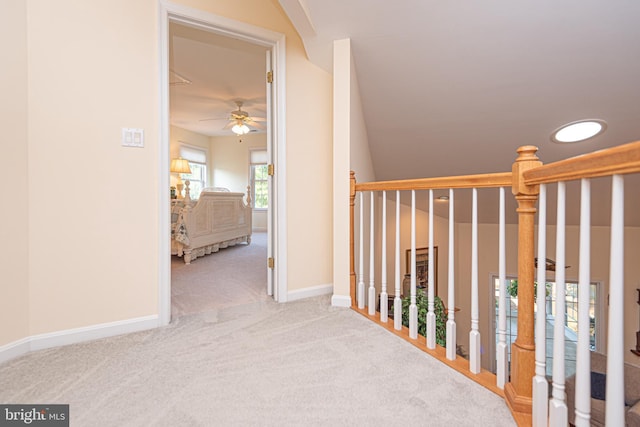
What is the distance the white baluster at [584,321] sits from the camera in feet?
2.89

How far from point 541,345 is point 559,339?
0.09 metres

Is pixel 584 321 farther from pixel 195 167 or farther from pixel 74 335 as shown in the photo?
pixel 195 167

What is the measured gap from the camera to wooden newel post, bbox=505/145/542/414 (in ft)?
3.93

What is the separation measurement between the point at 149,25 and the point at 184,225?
265 cm

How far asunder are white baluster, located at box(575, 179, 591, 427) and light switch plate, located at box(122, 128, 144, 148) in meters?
2.11

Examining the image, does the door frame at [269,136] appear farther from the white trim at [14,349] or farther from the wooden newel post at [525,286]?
the wooden newel post at [525,286]

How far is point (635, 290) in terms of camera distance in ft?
13.1

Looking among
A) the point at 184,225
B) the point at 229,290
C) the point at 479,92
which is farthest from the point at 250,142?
the point at 479,92

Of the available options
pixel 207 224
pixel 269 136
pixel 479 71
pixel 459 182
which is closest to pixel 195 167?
pixel 207 224

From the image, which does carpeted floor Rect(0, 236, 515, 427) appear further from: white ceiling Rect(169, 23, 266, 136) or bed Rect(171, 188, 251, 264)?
bed Rect(171, 188, 251, 264)

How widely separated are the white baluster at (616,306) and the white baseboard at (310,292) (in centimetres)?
204

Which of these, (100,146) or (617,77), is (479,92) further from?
(100,146)

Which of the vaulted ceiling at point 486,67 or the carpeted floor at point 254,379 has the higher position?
the vaulted ceiling at point 486,67

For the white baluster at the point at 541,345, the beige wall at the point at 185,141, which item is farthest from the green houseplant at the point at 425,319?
the beige wall at the point at 185,141
